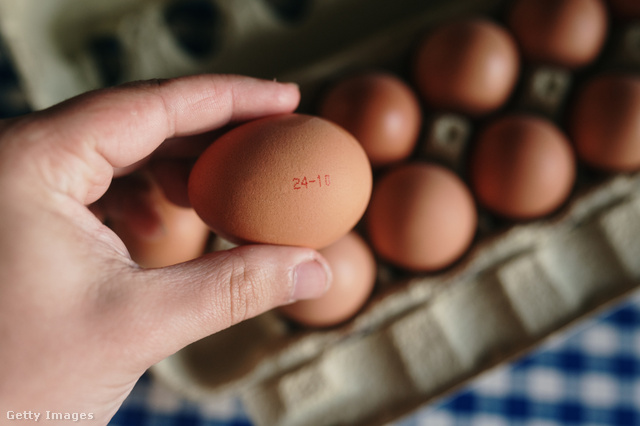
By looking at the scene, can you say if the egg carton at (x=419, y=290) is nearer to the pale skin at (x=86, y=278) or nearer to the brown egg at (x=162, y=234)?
the brown egg at (x=162, y=234)

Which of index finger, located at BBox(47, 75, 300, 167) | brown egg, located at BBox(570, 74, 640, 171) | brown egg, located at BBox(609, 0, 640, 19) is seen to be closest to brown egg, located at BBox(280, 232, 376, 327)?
index finger, located at BBox(47, 75, 300, 167)

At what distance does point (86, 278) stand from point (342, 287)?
0.41m

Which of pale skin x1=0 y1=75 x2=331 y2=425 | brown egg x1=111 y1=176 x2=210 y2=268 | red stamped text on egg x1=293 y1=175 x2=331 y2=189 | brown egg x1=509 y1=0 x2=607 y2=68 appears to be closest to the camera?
pale skin x1=0 y1=75 x2=331 y2=425

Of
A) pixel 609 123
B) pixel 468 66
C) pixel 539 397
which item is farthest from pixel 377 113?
pixel 539 397

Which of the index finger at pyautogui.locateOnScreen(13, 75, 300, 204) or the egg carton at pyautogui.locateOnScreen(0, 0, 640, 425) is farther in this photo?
the egg carton at pyautogui.locateOnScreen(0, 0, 640, 425)

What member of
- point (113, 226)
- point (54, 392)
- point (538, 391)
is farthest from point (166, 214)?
point (538, 391)

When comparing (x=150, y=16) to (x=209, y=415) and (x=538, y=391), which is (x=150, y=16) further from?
(x=538, y=391)

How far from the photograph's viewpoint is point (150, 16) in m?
1.01

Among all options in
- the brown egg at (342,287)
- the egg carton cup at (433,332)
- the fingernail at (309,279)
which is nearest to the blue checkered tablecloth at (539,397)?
the egg carton cup at (433,332)

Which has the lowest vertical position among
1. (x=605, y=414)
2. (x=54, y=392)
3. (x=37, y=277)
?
(x=605, y=414)

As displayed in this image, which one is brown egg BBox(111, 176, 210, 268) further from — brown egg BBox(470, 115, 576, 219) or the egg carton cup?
brown egg BBox(470, 115, 576, 219)

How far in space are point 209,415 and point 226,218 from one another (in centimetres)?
58

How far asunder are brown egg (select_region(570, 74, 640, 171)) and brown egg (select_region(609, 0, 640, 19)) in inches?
7.0

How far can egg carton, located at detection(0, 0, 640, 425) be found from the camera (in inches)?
33.1
